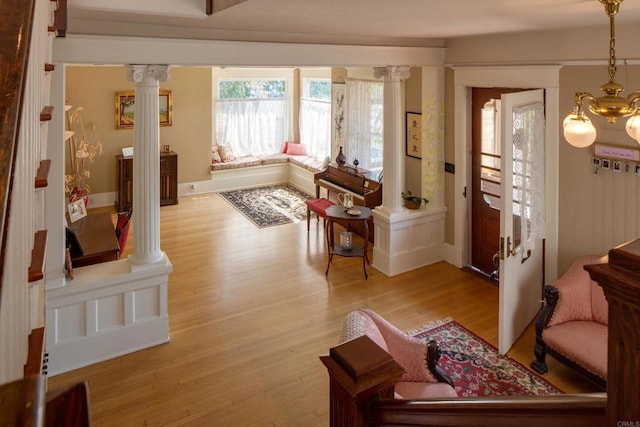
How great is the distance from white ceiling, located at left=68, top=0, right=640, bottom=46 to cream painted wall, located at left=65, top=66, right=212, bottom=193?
4505 millimetres

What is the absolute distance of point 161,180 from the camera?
28.4 feet

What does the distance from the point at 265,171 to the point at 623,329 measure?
970cm

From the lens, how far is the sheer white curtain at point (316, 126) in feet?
31.4

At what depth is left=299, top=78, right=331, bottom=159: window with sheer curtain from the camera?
955cm

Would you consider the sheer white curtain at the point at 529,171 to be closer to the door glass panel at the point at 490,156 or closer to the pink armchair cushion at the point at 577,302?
the pink armchair cushion at the point at 577,302

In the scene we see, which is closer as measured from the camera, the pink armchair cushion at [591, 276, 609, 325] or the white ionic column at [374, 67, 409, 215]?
the pink armchair cushion at [591, 276, 609, 325]

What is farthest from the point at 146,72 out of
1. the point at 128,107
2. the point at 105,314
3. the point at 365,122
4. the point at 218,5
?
the point at 128,107

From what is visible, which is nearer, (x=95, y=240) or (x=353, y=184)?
(x=95, y=240)

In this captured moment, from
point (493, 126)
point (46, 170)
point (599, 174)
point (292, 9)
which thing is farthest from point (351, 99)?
point (46, 170)

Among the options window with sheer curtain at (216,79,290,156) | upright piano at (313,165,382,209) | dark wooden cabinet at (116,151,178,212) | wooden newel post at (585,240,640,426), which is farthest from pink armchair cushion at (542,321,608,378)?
window with sheer curtain at (216,79,290,156)

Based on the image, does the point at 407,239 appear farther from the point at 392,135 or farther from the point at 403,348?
the point at 403,348

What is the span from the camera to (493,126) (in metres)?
5.11

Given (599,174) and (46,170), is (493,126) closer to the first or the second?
(599,174)

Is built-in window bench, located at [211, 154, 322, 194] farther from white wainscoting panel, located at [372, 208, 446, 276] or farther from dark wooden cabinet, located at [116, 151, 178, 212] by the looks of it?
white wainscoting panel, located at [372, 208, 446, 276]
